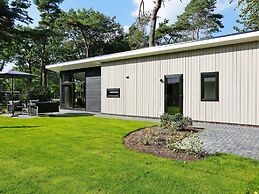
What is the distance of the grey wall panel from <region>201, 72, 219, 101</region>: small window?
22.5 feet

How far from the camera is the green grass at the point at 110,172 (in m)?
3.04

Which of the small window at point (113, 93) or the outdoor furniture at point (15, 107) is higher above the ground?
the small window at point (113, 93)

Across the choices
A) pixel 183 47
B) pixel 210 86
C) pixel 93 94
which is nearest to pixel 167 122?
pixel 210 86

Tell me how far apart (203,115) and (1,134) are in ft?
23.6

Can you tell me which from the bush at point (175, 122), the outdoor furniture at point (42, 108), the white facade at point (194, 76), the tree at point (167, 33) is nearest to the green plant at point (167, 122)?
the bush at point (175, 122)

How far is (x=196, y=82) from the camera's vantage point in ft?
32.3

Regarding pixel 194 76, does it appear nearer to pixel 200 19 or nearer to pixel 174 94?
pixel 174 94

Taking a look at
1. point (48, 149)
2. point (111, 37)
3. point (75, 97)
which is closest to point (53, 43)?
point (111, 37)

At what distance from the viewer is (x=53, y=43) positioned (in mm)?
32062

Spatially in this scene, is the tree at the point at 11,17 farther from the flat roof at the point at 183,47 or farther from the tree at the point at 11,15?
the flat roof at the point at 183,47

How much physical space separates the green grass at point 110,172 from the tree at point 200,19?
80.4 ft

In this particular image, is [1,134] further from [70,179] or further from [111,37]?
[111,37]

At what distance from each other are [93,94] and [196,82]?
7.25 m

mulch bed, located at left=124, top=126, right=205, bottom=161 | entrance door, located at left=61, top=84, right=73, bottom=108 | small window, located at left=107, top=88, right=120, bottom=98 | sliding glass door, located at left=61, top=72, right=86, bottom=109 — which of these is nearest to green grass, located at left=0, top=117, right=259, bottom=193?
mulch bed, located at left=124, top=126, right=205, bottom=161
